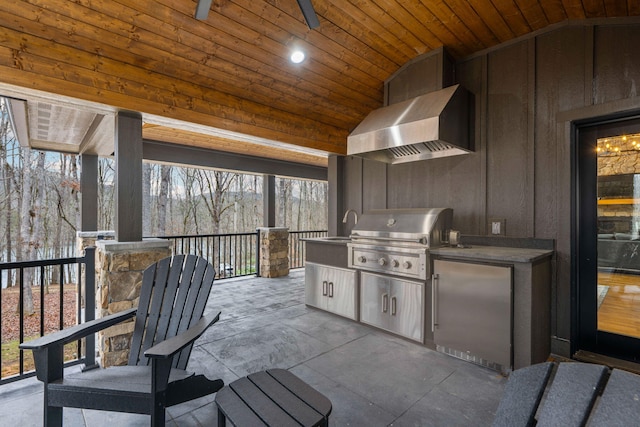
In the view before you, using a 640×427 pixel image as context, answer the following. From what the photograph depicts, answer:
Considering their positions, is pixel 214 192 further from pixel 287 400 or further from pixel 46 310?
pixel 287 400

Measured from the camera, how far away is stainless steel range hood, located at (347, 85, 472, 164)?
9.61ft

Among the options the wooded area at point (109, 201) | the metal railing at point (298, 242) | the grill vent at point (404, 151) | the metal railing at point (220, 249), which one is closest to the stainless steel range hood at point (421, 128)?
the grill vent at point (404, 151)

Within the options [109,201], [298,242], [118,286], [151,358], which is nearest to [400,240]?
[151,358]

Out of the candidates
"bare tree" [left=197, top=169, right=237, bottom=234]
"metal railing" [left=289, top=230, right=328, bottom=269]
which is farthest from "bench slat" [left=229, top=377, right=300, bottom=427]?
"bare tree" [left=197, top=169, right=237, bottom=234]

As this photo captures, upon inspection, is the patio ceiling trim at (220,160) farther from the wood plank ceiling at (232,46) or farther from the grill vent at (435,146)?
the grill vent at (435,146)

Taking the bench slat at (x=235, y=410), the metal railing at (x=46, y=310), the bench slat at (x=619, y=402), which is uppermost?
the bench slat at (x=619, y=402)

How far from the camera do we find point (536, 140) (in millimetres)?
2902

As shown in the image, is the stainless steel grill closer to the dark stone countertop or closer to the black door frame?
the dark stone countertop

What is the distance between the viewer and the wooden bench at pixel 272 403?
1122 mm

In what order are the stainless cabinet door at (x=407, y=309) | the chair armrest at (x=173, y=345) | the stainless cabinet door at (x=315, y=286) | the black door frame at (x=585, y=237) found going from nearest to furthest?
1. the chair armrest at (x=173, y=345)
2. the black door frame at (x=585, y=237)
3. the stainless cabinet door at (x=407, y=309)
4. the stainless cabinet door at (x=315, y=286)

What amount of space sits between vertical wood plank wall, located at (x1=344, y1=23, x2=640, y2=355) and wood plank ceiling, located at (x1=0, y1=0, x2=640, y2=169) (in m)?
0.20

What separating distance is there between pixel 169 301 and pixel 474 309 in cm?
237

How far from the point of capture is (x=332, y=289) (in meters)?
3.74

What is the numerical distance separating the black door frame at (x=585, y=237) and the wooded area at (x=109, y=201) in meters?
6.99
